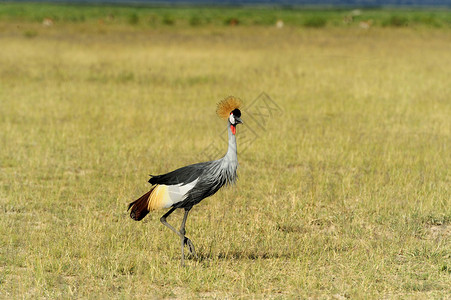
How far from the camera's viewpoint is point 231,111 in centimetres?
571

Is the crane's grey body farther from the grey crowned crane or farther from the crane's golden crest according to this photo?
the crane's golden crest

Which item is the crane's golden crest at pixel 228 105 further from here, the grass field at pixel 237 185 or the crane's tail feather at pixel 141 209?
the grass field at pixel 237 185

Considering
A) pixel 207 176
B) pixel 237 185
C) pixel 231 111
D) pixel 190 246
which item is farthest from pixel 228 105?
pixel 237 185

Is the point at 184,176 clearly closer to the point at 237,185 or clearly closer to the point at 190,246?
the point at 190,246

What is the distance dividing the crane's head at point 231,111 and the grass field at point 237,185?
4.19ft

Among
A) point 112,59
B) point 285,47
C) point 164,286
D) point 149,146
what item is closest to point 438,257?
point 164,286

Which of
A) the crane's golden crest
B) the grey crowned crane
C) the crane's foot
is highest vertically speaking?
the crane's golden crest

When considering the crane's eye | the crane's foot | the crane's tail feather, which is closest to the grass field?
the crane's foot

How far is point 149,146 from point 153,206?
5.19m

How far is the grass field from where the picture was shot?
543cm

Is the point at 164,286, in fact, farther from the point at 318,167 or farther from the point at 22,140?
the point at 22,140

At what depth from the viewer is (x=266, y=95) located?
1614 cm

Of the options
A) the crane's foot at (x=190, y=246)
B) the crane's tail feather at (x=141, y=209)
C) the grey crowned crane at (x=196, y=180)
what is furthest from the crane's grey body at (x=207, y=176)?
the crane's foot at (x=190, y=246)

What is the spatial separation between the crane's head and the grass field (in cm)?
128
